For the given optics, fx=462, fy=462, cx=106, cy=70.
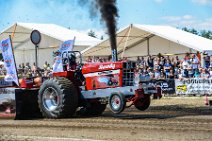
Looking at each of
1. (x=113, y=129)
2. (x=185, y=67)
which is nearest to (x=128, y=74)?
(x=113, y=129)

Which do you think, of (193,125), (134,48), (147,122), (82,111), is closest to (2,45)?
(82,111)

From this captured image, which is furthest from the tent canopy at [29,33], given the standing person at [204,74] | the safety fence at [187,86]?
the standing person at [204,74]

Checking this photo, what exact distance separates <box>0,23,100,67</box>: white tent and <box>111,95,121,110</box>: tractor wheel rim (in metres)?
22.2

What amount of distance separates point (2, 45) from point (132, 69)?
360cm

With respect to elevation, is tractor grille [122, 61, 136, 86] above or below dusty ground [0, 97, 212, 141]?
above

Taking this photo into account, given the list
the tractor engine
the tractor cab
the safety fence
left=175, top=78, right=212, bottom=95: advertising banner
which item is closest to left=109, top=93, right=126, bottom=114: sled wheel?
the tractor engine

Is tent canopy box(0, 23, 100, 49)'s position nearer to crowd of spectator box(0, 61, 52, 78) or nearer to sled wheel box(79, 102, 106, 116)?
crowd of spectator box(0, 61, 52, 78)

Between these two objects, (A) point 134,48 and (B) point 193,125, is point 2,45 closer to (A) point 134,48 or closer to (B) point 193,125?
(B) point 193,125

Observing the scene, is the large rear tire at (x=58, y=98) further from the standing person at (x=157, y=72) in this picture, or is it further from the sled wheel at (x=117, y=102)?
the standing person at (x=157, y=72)

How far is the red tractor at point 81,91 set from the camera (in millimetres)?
10797

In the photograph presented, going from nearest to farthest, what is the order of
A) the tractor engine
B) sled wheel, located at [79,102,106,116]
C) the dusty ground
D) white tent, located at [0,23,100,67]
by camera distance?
the dusty ground → the tractor engine → sled wheel, located at [79,102,106,116] → white tent, located at [0,23,100,67]

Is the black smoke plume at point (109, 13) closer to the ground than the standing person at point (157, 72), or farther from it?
farther from it

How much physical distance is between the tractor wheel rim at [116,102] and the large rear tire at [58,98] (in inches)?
43.7

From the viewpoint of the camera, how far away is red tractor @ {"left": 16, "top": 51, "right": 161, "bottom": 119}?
1080 centimetres
